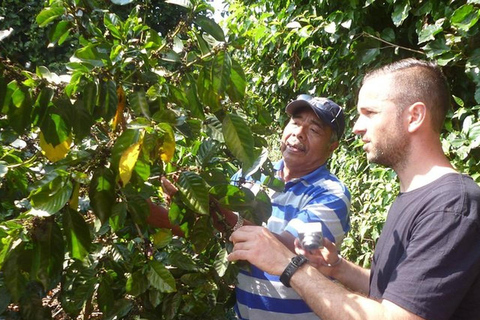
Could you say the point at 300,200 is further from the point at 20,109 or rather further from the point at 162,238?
the point at 20,109

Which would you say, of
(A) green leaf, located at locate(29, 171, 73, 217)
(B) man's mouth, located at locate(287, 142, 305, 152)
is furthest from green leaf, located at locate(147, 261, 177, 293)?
(B) man's mouth, located at locate(287, 142, 305, 152)

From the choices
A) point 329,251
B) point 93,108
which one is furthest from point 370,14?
point 93,108

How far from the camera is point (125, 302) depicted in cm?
171

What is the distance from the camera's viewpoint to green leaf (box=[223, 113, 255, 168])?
4.62 feet

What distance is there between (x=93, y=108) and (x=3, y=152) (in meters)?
0.45

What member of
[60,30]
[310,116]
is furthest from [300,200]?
[60,30]

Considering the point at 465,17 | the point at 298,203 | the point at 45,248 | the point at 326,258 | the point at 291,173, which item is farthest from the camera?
the point at 291,173

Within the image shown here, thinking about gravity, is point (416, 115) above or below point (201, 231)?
above

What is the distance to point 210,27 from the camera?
136 centimetres

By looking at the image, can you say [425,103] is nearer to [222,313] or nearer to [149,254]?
[149,254]

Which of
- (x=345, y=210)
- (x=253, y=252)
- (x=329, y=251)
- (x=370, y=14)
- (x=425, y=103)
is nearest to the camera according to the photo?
(x=253, y=252)

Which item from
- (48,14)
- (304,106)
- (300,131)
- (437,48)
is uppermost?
(437,48)

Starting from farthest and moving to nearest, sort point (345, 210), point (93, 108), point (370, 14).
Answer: point (370, 14)
point (345, 210)
point (93, 108)

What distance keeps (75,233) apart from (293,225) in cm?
92
